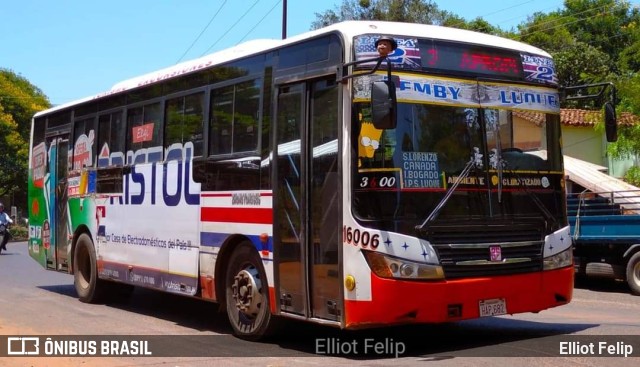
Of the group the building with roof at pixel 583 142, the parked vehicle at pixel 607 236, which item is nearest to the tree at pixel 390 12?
the building with roof at pixel 583 142

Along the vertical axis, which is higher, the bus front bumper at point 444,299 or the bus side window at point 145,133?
the bus side window at point 145,133

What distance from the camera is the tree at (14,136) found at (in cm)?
3984

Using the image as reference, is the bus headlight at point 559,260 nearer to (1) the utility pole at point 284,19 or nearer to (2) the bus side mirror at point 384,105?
(2) the bus side mirror at point 384,105

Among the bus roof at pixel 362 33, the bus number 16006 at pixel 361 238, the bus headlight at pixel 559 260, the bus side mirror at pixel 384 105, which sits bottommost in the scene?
the bus headlight at pixel 559 260

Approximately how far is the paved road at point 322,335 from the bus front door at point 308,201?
662 mm

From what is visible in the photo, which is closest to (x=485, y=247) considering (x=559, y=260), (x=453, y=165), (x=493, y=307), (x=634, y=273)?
(x=493, y=307)

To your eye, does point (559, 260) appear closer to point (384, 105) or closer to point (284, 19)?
point (384, 105)

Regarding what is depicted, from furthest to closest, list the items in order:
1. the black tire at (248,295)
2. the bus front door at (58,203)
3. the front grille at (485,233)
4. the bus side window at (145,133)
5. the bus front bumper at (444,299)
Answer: the bus front door at (58,203) → the bus side window at (145,133) → the black tire at (248,295) → the front grille at (485,233) → the bus front bumper at (444,299)

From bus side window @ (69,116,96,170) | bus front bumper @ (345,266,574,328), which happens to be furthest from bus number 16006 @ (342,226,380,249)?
bus side window @ (69,116,96,170)

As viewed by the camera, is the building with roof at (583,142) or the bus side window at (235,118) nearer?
the bus side window at (235,118)

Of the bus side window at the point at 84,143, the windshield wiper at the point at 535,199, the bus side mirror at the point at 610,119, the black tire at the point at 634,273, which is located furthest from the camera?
the black tire at the point at 634,273

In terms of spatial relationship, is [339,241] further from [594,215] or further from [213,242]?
[594,215]

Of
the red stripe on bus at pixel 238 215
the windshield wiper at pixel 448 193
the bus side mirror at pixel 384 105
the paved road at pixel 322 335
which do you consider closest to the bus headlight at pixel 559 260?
the paved road at pixel 322 335

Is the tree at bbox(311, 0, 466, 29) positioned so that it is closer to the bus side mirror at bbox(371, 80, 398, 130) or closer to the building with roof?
the building with roof
